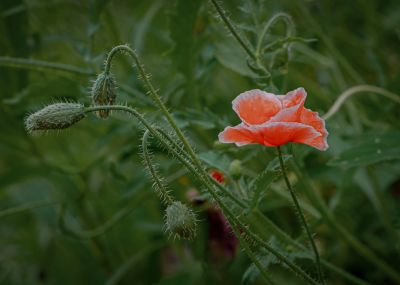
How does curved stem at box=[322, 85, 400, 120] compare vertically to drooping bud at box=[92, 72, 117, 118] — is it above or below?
below

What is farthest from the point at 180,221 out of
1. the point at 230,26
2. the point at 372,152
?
the point at 372,152

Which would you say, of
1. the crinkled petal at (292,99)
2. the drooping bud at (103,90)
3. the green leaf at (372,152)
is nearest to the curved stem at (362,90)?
the green leaf at (372,152)

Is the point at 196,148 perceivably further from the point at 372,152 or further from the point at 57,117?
the point at 57,117

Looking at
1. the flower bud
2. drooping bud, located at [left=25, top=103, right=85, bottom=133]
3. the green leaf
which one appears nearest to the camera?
drooping bud, located at [left=25, top=103, right=85, bottom=133]

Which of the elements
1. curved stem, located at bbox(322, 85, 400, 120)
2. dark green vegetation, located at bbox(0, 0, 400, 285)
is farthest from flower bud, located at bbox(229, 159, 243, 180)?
curved stem, located at bbox(322, 85, 400, 120)

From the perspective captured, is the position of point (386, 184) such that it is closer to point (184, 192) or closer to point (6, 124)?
point (184, 192)

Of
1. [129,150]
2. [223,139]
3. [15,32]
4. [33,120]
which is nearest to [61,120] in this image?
[33,120]

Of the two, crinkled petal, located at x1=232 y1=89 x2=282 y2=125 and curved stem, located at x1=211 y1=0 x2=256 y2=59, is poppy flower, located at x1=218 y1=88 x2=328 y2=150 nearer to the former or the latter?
crinkled petal, located at x1=232 y1=89 x2=282 y2=125
